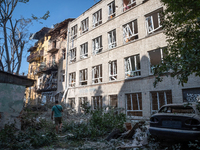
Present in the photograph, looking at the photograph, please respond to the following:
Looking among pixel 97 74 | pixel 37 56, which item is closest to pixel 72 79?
pixel 97 74

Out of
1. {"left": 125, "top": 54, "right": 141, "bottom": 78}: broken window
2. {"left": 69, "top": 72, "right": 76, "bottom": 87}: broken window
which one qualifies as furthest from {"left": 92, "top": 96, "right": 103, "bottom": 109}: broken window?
{"left": 69, "top": 72, "right": 76, "bottom": 87}: broken window

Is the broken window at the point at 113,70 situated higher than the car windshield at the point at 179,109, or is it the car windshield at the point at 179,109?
the broken window at the point at 113,70

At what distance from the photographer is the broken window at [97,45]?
17.6 metres

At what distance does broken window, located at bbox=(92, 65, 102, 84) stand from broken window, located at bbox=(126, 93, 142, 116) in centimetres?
418

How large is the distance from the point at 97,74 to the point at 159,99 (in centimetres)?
763

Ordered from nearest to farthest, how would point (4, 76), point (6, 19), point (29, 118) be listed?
point (4, 76) → point (29, 118) → point (6, 19)

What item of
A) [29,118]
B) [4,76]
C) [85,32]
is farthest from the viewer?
[85,32]

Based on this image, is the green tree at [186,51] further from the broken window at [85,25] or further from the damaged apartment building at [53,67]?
the damaged apartment building at [53,67]

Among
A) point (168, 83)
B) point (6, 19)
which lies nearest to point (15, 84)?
point (168, 83)

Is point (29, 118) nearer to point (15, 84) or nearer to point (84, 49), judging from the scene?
point (15, 84)

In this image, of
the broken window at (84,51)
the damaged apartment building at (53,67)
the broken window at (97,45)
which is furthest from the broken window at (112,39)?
the damaged apartment building at (53,67)

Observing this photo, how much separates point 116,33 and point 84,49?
589 centimetres

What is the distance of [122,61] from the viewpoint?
14414mm

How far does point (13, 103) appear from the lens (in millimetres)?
8133
